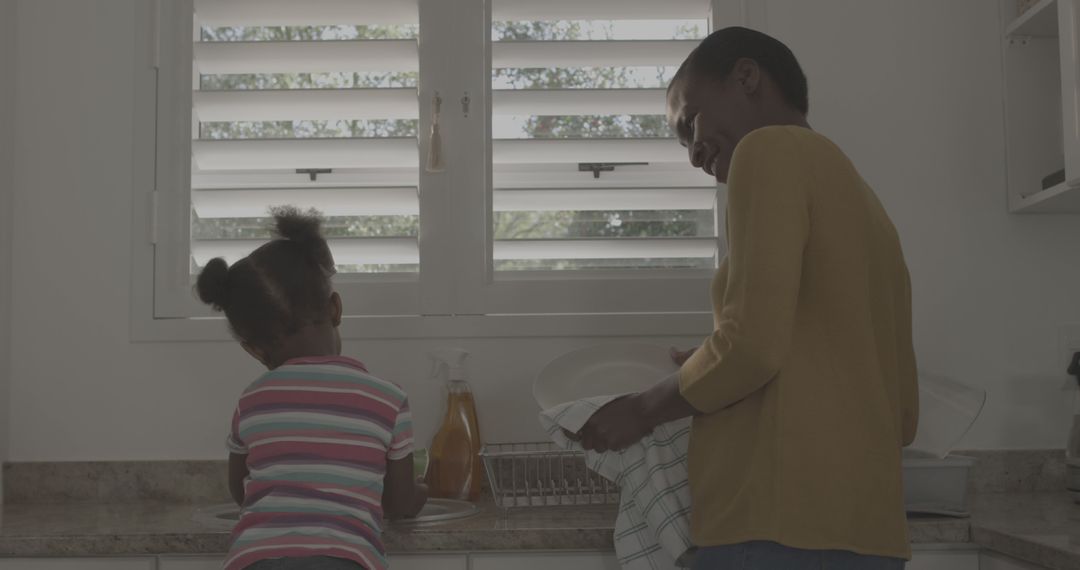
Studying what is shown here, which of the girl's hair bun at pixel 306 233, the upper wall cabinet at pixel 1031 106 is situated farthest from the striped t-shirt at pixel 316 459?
the upper wall cabinet at pixel 1031 106

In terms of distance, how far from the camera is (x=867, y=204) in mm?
1188

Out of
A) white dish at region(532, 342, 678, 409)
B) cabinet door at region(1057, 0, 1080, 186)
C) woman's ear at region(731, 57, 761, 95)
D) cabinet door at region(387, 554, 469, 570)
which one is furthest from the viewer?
white dish at region(532, 342, 678, 409)

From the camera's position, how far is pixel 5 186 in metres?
2.10

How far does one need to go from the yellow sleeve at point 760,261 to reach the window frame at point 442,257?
0.93 meters

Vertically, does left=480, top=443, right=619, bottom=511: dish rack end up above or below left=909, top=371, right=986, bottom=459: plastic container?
below

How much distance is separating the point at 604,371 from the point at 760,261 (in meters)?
0.81

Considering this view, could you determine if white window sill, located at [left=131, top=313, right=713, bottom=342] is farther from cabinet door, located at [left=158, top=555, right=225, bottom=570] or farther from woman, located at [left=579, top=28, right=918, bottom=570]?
woman, located at [left=579, top=28, right=918, bottom=570]

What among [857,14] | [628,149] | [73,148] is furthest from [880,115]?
[73,148]

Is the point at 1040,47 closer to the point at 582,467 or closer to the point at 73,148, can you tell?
the point at 582,467

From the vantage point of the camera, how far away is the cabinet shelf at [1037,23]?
6.47 ft

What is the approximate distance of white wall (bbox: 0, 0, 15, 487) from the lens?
2.07 metres

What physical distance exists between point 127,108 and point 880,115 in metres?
1.56

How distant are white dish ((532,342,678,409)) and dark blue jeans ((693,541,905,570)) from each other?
0.72 metres

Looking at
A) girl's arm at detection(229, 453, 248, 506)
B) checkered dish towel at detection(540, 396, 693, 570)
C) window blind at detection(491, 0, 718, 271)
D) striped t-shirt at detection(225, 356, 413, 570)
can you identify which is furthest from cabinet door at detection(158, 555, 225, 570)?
window blind at detection(491, 0, 718, 271)
